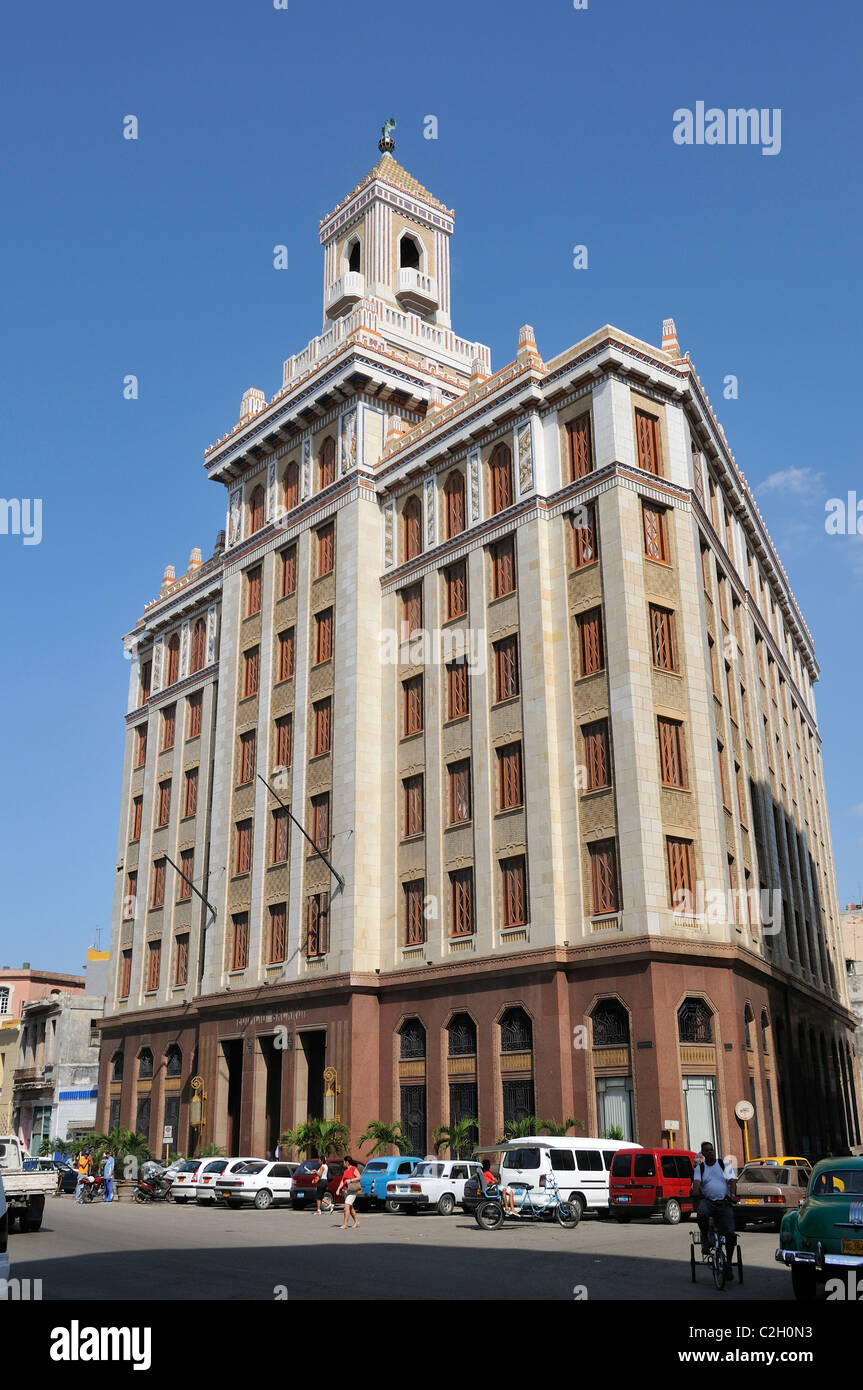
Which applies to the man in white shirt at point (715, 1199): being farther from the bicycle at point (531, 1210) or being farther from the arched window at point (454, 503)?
the arched window at point (454, 503)

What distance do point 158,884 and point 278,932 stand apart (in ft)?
51.2

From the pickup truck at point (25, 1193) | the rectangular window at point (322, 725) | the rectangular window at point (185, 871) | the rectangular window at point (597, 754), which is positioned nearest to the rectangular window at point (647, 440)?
the rectangular window at point (597, 754)

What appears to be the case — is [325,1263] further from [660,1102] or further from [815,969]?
[815,969]

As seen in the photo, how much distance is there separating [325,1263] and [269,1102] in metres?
30.1

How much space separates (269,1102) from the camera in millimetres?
47938

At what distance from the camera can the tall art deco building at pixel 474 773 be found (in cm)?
3731

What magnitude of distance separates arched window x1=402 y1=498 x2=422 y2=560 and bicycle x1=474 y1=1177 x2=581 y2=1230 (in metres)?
27.2

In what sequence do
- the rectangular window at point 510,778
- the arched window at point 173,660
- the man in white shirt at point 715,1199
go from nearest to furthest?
the man in white shirt at point 715,1199
the rectangular window at point 510,778
the arched window at point 173,660

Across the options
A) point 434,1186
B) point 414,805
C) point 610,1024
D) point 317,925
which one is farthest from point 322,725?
point 434,1186

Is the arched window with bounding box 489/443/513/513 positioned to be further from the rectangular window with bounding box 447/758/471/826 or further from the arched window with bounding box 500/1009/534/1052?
the arched window with bounding box 500/1009/534/1052

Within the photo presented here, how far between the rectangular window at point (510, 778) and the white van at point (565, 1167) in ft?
43.4

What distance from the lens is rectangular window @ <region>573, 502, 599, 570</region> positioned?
1615 inches

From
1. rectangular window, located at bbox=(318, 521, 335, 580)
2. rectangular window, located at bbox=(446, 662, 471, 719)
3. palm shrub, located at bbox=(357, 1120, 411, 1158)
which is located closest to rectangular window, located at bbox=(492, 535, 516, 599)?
rectangular window, located at bbox=(446, 662, 471, 719)

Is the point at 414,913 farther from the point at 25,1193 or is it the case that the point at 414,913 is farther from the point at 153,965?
the point at 153,965
